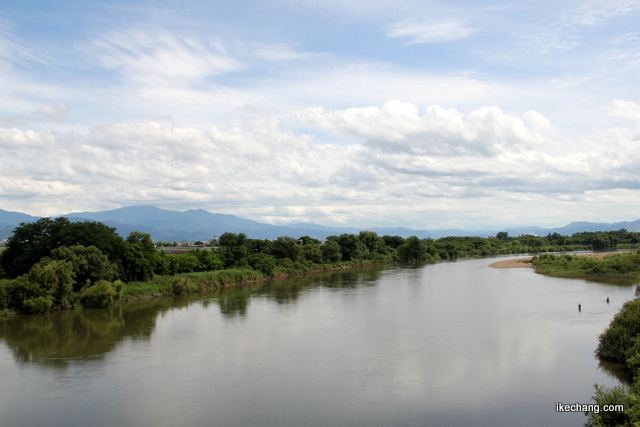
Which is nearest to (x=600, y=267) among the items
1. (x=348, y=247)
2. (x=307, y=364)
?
(x=348, y=247)

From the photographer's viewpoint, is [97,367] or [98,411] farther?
[97,367]

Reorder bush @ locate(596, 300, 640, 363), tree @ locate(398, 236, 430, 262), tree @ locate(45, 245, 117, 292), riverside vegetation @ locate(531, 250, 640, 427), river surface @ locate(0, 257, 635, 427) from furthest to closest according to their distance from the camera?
tree @ locate(398, 236, 430, 262) < tree @ locate(45, 245, 117, 292) < bush @ locate(596, 300, 640, 363) < river surface @ locate(0, 257, 635, 427) < riverside vegetation @ locate(531, 250, 640, 427)

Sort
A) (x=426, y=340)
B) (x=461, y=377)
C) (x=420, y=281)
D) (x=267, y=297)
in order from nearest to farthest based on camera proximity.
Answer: (x=461, y=377), (x=426, y=340), (x=267, y=297), (x=420, y=281)

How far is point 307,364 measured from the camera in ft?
59.2

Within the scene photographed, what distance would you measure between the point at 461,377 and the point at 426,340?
5.19 metres

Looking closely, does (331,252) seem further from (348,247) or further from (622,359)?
(622,359)

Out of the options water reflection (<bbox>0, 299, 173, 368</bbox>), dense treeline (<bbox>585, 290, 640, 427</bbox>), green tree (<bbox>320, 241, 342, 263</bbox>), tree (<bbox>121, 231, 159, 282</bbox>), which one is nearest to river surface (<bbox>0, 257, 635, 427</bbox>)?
water reflection (<bbox>0, 299, 173, 368</bbox>)

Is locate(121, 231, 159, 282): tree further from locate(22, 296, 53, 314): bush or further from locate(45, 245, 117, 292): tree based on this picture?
locate(22, 296, 53, 314): bush

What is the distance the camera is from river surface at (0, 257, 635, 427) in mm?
13602

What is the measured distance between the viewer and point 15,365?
18.5 m

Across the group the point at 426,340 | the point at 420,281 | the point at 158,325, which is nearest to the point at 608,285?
the point at 420,281

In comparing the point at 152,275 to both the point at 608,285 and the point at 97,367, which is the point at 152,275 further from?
the point at 608,285

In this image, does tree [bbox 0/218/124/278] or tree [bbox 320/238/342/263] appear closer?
tree [bbox 0/218/124/278]

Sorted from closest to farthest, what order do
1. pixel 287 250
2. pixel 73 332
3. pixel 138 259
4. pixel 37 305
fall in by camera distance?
pixel 73 332, pixel 37 305, pixel 138 259, pixel 287 250
